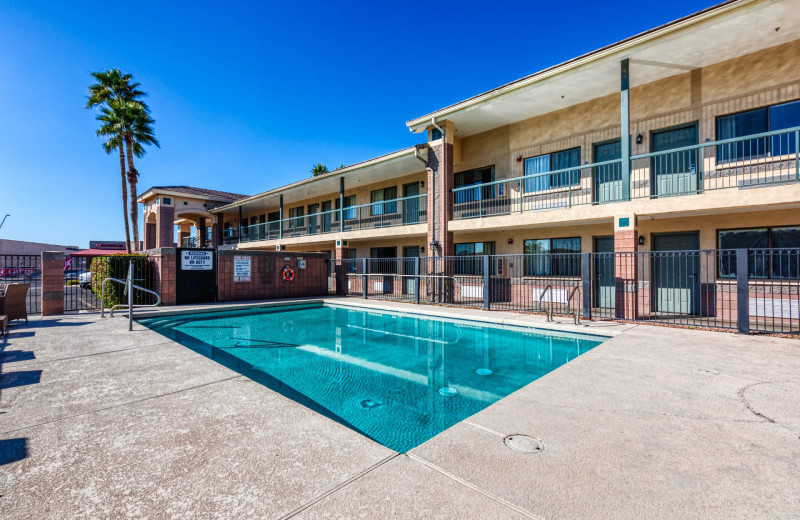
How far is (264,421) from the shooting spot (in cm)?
298

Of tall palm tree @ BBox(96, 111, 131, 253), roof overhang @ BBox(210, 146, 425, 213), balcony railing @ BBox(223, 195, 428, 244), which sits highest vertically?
tall palm tree @ BBox(96, 111, 131, 253)

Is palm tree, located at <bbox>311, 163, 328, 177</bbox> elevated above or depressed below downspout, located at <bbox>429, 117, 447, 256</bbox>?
above

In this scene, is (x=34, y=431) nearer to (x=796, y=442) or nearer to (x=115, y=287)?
(x=796, y=442)

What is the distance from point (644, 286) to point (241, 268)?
1472 cm

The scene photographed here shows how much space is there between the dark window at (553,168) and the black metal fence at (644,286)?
2.73 meters

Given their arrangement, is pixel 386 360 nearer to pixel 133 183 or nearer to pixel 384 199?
pixel 384 199

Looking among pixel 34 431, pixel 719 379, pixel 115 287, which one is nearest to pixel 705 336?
pixel 719 379

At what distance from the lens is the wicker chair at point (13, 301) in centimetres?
743

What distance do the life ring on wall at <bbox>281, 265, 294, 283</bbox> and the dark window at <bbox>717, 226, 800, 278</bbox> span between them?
15.2 meters

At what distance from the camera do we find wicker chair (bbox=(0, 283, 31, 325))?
7.43m

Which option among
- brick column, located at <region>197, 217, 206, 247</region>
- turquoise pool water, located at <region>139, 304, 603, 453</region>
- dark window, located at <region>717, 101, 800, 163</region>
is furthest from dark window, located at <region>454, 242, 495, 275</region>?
brick column, located at <region>197, 217, 206, 247</region>

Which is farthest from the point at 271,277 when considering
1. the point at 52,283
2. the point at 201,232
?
the point at 201,232

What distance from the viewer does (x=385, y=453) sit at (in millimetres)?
2496

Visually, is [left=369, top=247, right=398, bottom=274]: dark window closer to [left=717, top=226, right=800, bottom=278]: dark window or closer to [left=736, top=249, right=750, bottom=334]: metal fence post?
[left=717, top=226, right=800, bottom=278]: dark window
